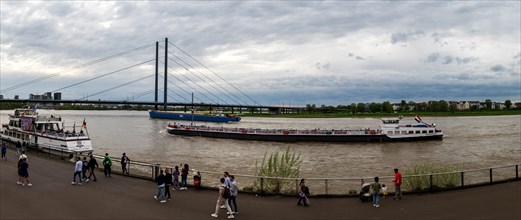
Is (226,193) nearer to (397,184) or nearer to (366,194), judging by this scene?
(366,194)

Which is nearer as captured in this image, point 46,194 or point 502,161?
point 46,194

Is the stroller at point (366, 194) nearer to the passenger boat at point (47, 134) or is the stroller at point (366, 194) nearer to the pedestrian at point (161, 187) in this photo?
the pedestrian at point (161, 187)

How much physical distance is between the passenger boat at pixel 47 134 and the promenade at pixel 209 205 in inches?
570

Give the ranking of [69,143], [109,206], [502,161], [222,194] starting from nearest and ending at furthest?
[222,194]
[109,206]
[69,143]
[502,161]

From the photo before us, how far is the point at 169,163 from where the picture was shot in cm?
3472

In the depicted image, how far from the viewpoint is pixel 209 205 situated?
1517 centimetres

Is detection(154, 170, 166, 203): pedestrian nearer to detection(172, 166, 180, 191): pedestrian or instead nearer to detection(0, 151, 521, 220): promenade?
detection(0, 151, 521, 220): promenade

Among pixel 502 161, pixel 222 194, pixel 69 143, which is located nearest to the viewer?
pixel 222 194

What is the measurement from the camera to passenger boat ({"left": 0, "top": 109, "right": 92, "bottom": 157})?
33688mm

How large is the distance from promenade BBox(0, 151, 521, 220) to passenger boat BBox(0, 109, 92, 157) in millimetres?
14475

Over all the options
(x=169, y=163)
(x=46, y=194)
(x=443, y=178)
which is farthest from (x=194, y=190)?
(x=169, y=163)

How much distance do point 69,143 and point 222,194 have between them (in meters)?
24.6

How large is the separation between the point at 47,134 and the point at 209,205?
27.3 meters

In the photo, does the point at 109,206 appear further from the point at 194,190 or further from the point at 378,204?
the point at 378,204
